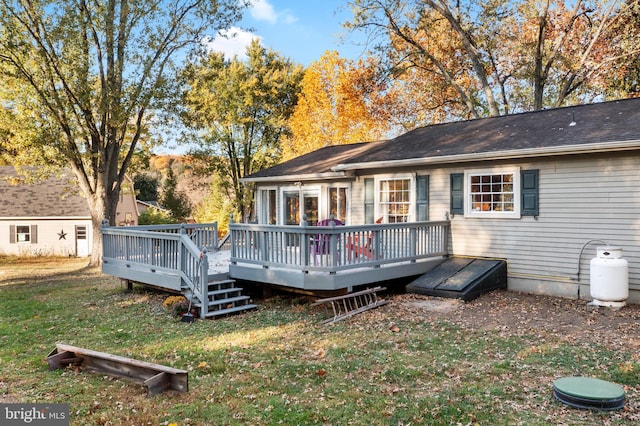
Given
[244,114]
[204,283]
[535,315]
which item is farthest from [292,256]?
[244,114]

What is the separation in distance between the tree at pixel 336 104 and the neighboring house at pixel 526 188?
12075 millimetres

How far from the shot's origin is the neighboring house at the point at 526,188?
8.68 meters

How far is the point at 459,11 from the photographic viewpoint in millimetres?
21875

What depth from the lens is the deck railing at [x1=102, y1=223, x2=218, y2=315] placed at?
900 centimetres

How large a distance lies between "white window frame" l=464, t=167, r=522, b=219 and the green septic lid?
5.57m

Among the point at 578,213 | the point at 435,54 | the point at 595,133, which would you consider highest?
the point at 435,54

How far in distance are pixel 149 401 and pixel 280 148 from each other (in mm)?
25524

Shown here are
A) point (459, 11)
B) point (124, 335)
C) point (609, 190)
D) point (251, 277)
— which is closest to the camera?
point (124, 335)

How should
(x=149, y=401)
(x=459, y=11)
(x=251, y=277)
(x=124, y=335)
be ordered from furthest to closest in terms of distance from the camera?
(x=459, y=11) < (x=251, y=277) < (x=124, y=335) < (x=149, y=401)

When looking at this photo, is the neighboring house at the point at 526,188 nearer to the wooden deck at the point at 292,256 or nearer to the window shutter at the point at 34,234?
the wooden deck at the point at 292,256

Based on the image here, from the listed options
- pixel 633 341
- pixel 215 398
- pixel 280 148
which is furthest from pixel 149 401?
pixel 280 148

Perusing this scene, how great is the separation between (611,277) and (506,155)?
2892mm

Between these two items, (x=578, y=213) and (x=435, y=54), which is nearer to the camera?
(x=578, y=213)

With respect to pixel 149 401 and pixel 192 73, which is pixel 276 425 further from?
pixel 192 73
